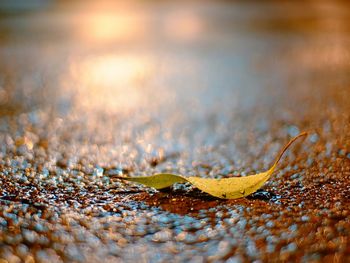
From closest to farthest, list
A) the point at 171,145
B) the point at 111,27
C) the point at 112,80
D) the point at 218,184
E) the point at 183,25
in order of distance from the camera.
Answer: the point at 218,184, the point at 171,145, the point at 112,80, the point at 111,27, the point at 183,25

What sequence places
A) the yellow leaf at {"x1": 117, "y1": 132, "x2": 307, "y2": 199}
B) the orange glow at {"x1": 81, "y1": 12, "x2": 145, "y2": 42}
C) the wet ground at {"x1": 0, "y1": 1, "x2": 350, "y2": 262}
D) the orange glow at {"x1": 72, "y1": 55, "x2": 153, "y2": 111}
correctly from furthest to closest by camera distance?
the orange glow at {"x1": 81, "y1": 12, "x2": 145, "y2": 42} → the orange glow at {"x1": 72, "y1": 55, "x2": 153, "y2": 111} → the yellow leaf at {"x1": 117, "y1": 132, "x2": 307, "y2": 199} → the wet ground at {"x1": 0, "y1": 1, "x2": 350, "y2": 262}

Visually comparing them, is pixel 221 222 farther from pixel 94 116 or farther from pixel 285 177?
pixel 94 116

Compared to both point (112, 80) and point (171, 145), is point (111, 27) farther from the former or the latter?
point (171, 145)

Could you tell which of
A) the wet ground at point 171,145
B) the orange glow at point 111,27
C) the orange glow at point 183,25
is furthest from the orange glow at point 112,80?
the orange glow at point 183,25

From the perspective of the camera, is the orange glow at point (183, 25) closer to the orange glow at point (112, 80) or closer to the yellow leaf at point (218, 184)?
the orange glow at point (112, 80)

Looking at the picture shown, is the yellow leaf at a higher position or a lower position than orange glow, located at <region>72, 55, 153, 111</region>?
lower

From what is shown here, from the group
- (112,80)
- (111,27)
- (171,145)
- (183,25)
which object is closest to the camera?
(171,145)

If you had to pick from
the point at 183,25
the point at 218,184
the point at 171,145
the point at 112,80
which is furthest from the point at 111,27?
the point at 218,184

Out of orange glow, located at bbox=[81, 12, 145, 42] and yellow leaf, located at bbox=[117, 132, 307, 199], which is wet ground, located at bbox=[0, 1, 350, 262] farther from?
orange glow, located at bbox=[81, 12, 145, 42]

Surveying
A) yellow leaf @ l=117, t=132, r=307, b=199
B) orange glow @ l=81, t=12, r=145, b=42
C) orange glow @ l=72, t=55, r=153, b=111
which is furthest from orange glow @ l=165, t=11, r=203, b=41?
yellow leaf @ l=117, t=132, r=307, b=199
